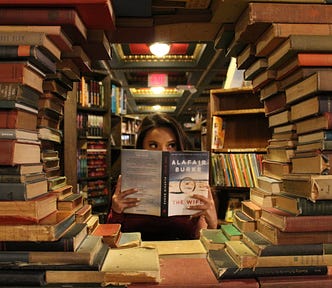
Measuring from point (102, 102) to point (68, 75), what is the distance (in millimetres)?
2780

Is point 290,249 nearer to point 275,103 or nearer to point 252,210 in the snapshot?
point 252,210

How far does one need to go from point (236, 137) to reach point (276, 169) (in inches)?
75.6

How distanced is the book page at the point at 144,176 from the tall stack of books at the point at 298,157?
30cm

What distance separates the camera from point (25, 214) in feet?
2.61

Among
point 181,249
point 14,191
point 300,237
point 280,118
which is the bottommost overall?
point 181,249

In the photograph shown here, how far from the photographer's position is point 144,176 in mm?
1141

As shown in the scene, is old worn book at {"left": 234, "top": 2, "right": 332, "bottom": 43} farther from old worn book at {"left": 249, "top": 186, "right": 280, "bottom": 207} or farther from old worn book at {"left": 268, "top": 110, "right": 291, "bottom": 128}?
old worn book at {"left": 249, "top": 186, "right": 280, "bottom": 207}

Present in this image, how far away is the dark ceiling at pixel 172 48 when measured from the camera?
103 cm

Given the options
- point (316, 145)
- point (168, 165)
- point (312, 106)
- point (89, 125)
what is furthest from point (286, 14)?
point (89, 125)

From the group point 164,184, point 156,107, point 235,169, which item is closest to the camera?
point 164,184

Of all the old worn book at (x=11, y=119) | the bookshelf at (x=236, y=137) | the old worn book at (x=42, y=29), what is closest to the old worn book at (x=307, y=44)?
the old worn book at (x=42, y=29)

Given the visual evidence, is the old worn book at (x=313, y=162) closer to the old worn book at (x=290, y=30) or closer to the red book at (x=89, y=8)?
the old worn book at (x=290, y=30)

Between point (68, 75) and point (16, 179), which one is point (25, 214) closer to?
point (16, 179)

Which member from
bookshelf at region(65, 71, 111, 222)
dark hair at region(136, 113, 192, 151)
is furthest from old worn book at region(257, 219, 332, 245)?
bookshelf at region(65, 71, 111, 222)
